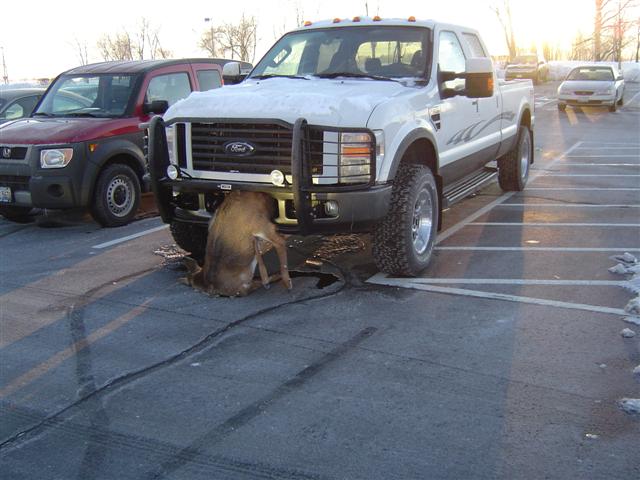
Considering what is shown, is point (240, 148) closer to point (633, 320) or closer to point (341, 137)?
point (341, 137)

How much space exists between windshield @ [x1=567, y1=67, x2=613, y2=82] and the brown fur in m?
23.2

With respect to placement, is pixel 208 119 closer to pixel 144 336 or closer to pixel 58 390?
pixel 144 336

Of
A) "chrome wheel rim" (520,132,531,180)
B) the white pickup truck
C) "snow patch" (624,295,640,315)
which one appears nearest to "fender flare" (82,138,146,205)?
the white pickup truck

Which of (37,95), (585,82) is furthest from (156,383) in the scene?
(585,82)

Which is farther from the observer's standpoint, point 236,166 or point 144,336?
point 236,166

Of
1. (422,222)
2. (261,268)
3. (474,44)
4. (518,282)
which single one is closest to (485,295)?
(518,282)

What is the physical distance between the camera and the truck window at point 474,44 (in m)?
7.73

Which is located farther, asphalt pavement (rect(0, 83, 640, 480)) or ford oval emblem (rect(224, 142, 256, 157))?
ford oval emblem (rect(224, 142, 256, 157))

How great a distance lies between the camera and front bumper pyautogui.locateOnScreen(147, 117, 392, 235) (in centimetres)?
505

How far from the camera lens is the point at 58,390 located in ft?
13.0

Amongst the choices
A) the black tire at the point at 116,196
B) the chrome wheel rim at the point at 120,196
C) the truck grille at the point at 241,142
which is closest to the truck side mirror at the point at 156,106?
the black tire at the point at 116,196

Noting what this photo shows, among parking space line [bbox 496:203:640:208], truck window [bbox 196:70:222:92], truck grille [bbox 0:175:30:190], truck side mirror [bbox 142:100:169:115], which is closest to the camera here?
truck grille [bbox 0:175:30:190]

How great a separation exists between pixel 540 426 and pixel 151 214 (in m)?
6.53

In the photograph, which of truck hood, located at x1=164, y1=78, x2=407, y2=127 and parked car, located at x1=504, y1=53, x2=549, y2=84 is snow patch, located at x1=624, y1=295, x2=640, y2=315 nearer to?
truck hood, located at x1=164, y1=78, x2=407, y2=127
